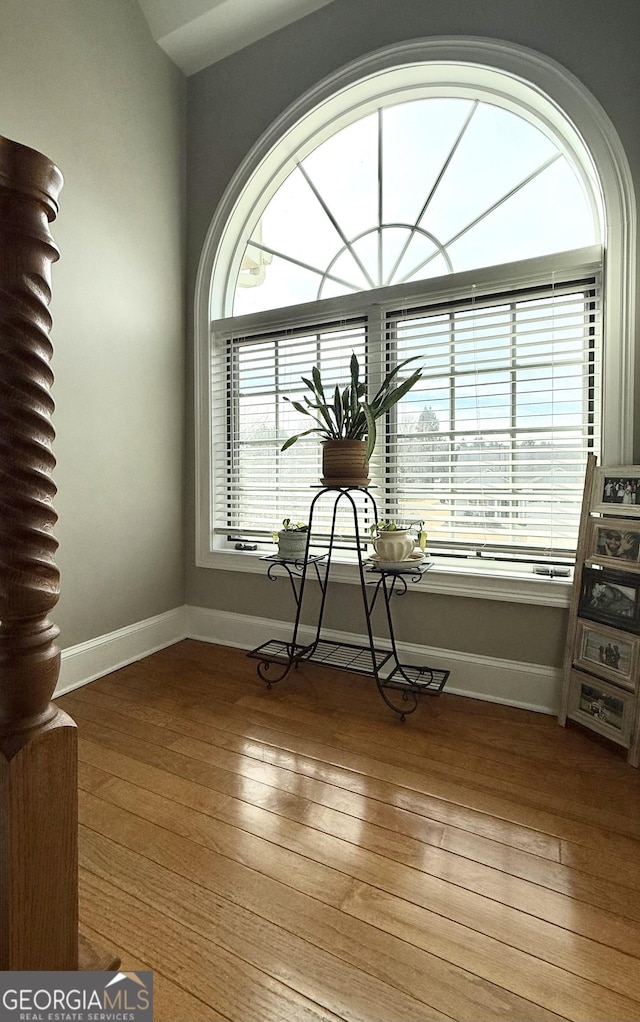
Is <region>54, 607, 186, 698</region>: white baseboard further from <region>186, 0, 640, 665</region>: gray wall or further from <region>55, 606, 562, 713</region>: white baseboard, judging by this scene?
<region>186, 0, 640, 665</region>: gray wall

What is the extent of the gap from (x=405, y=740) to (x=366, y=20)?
10.5 ft

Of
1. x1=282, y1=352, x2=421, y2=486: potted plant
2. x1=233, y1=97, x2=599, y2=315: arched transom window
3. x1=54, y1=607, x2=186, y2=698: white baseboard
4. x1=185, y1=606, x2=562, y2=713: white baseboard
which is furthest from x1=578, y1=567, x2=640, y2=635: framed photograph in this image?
x1=54, y1=607, x2=186, y2=698: white baseboard

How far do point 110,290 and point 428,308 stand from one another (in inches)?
60.4

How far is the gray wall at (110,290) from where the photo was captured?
2.24 meters

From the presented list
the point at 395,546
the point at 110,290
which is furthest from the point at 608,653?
the point at 110,290

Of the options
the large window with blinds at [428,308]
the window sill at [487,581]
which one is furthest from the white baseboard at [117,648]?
the window sill at [487,581]

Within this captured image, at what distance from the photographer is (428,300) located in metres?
2.41

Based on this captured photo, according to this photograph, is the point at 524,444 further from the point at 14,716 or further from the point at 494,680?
the point at 14,716

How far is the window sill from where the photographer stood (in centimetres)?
215

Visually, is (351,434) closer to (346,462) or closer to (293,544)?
(346,462)

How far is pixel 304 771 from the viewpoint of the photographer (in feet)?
5.70

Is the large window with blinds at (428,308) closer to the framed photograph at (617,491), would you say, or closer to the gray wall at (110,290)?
the framed photograph at (617,491)

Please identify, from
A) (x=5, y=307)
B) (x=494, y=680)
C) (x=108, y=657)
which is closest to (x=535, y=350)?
(x=494, y=680)

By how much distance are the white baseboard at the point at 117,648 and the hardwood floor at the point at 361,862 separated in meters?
0.32
